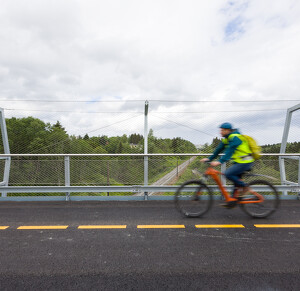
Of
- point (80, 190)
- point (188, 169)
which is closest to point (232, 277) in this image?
point (188, 169)

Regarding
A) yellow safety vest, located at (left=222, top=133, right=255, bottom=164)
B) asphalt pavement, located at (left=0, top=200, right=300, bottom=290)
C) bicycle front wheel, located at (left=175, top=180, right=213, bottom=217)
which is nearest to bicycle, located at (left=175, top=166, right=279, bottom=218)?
bicycle front wheel, located at (left=175, top=180, right=213, bottom=217)

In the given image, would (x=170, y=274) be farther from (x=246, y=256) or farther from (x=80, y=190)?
(x=80, y=190)

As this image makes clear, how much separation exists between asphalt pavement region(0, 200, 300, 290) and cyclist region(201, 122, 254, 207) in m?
0.83

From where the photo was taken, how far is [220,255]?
2.80m

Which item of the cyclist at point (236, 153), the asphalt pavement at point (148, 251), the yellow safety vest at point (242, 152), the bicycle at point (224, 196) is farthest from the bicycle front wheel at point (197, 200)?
the yellow safety vest at point (242, 152)

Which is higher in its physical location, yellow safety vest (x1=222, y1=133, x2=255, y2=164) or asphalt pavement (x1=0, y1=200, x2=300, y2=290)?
yellow safety vest (x1=222, y1=133, x2=255, y2=164)

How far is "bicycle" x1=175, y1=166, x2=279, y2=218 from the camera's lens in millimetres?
4227

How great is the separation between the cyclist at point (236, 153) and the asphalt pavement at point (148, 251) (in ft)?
2.72

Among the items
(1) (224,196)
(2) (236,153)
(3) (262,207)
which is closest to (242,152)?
(2) (236,153)

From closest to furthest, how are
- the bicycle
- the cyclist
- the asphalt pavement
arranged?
1. the asphalt pavement
2. the cyclist
3. the bicycle

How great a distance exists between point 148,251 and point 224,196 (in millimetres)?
2033

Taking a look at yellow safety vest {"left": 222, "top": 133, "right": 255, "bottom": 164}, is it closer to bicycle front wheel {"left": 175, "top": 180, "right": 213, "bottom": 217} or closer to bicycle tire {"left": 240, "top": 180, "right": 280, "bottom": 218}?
bicycle tire {"left": 240, "top": 180, "right": 280, "bottom": 218}

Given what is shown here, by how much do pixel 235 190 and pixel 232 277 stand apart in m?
2.12

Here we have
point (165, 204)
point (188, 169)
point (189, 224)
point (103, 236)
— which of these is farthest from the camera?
point (188, 169)
